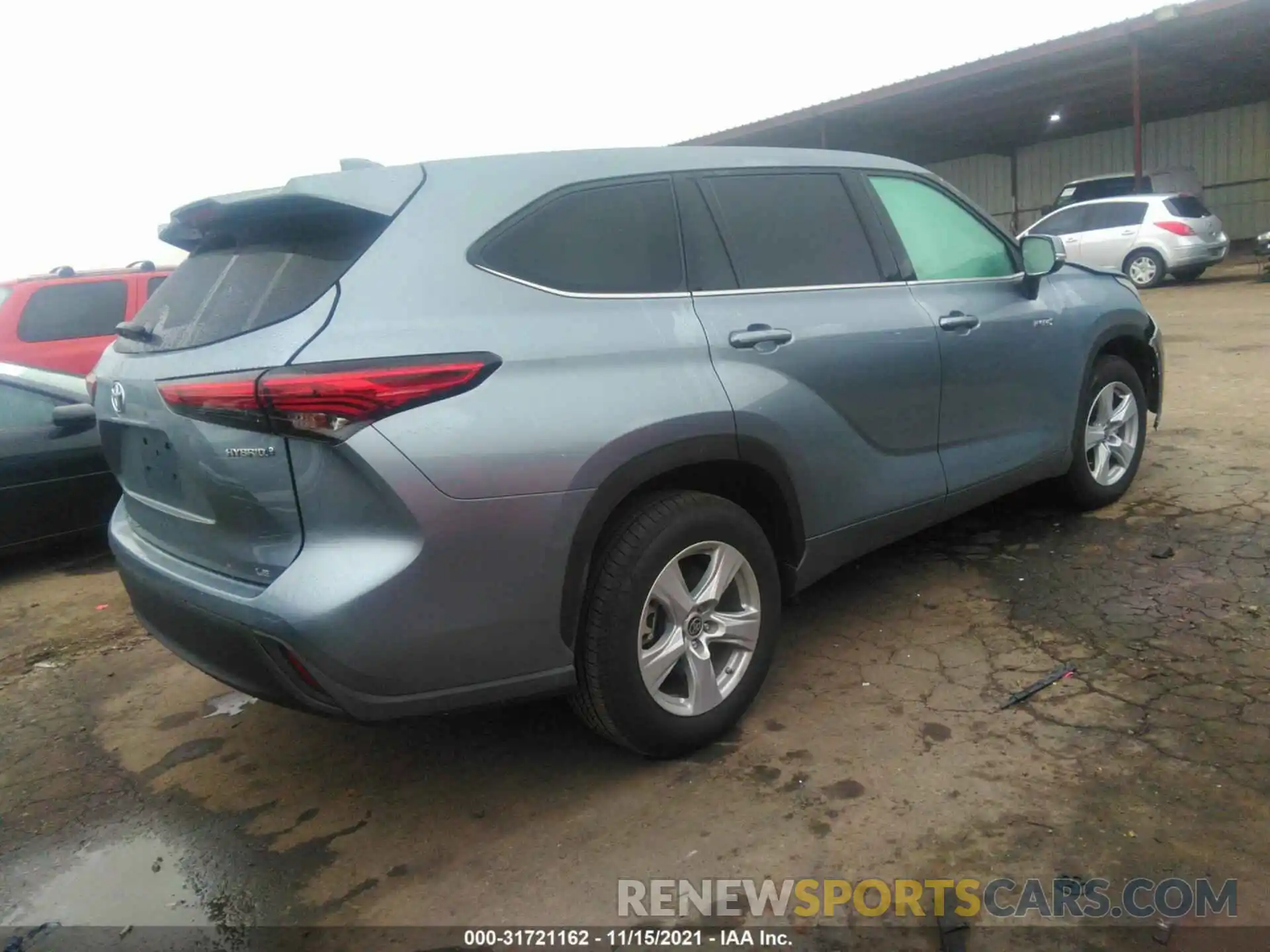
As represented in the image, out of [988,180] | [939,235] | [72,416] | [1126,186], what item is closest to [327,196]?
[939,235]

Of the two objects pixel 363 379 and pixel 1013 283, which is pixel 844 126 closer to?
pixel 1013 283

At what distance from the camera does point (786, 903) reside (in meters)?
2.23

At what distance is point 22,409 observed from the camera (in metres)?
5.38

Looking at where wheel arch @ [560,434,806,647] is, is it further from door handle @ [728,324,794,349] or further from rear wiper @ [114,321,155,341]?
rear wiper @ [114,321,155,341]

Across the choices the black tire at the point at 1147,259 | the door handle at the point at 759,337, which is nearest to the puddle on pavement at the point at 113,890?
the door handle at the point at 759,337

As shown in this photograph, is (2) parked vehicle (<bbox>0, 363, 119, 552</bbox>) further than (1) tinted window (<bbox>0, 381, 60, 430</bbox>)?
No

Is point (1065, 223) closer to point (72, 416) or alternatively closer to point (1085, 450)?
point (1085, 450)

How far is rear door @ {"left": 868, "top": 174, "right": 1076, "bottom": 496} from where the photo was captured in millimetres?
3600

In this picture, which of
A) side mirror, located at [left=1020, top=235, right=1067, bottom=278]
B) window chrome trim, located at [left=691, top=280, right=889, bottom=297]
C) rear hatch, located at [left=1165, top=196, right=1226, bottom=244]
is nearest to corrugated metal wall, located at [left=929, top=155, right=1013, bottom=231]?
rear hatch, located at [left=1165, top=196, right=1226, bottom=244]

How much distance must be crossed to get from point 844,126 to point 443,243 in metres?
20.3

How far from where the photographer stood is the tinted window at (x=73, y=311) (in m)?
7.52

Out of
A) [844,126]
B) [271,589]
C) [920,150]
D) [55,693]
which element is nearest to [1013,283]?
[271,589]

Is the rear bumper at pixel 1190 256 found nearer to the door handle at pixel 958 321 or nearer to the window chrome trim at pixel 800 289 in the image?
the door handle at pixel 958 321

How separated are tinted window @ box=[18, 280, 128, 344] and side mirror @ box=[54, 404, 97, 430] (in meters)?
2.66
